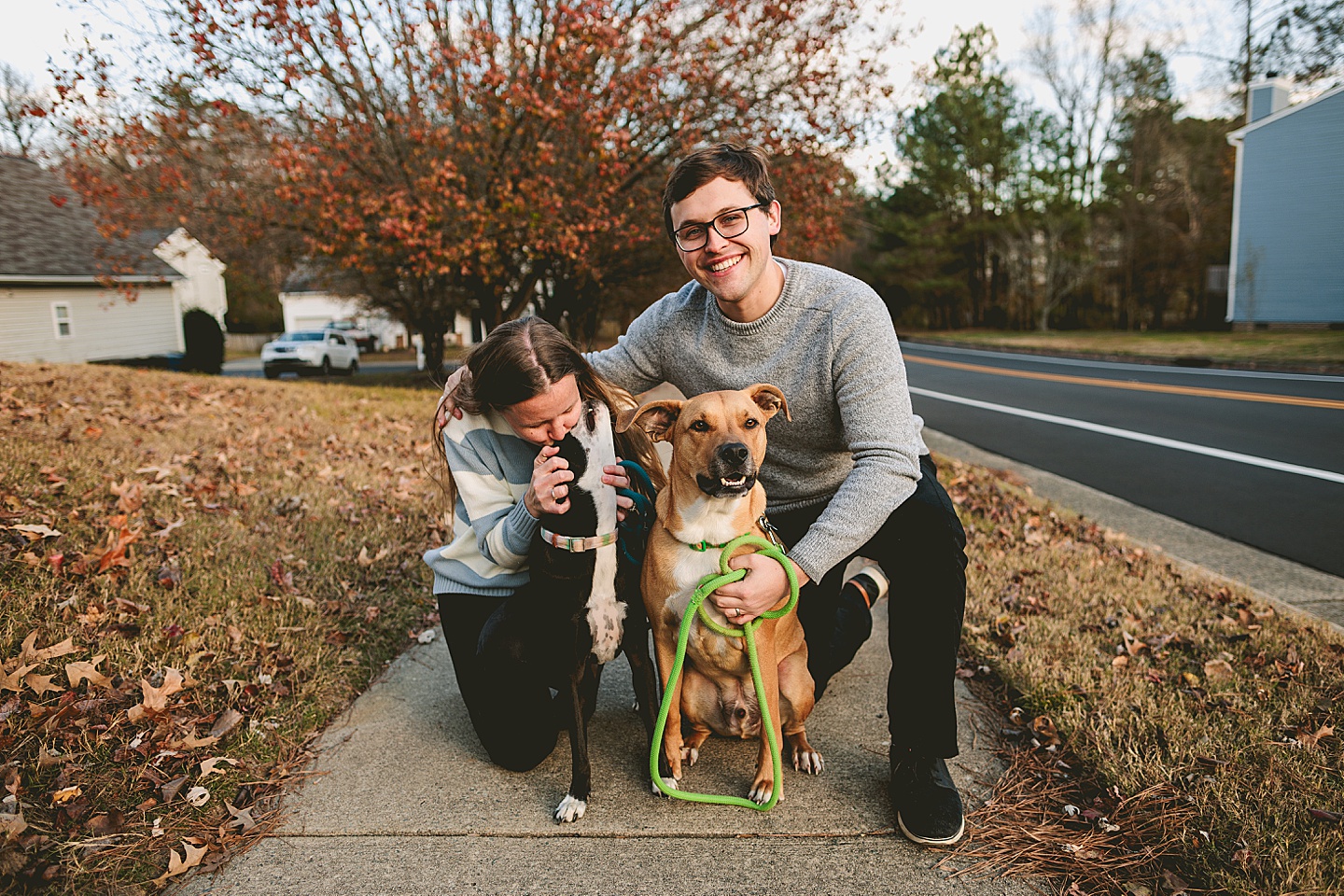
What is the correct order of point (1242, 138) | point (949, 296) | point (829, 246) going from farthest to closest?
point (949, 296), point (1242, 138), point (829, 246)

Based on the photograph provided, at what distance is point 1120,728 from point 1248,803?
50 cm

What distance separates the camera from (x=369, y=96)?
44.8 ft

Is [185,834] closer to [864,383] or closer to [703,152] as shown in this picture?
[864,383]

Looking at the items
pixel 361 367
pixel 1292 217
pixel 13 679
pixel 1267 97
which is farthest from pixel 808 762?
pixel 361 367

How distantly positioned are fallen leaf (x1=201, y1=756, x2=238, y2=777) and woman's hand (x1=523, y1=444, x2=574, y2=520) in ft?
4.50

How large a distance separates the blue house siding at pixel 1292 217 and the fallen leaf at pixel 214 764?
30.6 meters

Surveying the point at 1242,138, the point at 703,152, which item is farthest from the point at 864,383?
the point at 1242,138

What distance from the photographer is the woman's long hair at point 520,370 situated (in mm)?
2676

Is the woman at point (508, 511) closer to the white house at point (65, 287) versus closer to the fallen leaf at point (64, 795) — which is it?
the fallen leaf at point (64, 795)

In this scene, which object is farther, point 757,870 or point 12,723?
point 12,723

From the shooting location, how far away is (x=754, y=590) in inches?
100

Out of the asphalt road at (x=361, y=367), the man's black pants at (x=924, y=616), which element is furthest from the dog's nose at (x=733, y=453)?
the asphalt road at (x=361, y=367)

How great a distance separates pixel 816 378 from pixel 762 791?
1.43 metres

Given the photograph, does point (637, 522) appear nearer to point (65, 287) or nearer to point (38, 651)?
point (38, 651)
